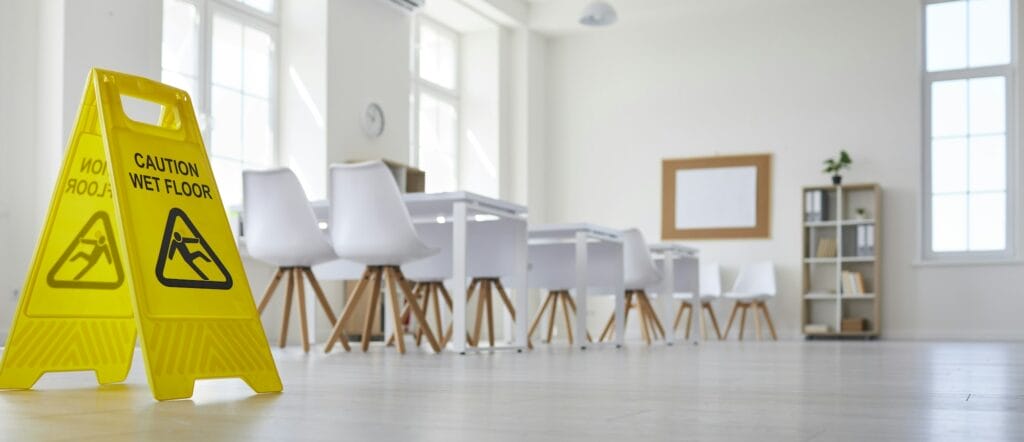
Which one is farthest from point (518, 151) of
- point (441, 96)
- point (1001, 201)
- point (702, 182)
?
point (1001, 201)

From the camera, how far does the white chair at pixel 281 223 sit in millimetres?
4926

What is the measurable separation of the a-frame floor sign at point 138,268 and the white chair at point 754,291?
7309 millimetres

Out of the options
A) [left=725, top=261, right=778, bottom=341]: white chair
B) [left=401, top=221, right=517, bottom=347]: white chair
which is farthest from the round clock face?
[left=725, top=261, right=778, bottom=341]: white chair

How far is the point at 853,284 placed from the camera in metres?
9.21

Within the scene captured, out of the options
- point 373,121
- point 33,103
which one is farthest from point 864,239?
point 33,103

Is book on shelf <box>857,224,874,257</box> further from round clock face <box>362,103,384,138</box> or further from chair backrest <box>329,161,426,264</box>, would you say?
chair backrest <box>329,161,426,264</box>

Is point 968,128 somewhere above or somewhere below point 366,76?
below

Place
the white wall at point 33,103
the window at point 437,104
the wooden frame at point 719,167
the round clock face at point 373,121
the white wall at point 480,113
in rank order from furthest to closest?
1. the white wall at point 480,113
2. the wooden frame at point 719,167
3. the window at point 437,104
4. the round clock face at point 373,121
5. the white wall at point 33,103

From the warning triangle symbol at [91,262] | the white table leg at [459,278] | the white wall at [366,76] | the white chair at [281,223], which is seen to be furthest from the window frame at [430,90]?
the warning triangle symbol at [91,262]

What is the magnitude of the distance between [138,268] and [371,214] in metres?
2.64

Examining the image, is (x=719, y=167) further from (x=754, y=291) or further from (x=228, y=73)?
(x=228, y=73)

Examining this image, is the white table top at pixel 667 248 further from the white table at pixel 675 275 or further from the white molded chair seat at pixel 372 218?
the white molded chair seat at pixel 372 218

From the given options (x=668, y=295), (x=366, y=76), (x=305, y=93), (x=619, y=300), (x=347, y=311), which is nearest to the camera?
(x=347, y=311)

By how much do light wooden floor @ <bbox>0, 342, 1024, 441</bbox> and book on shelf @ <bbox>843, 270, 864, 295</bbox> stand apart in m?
6.50
